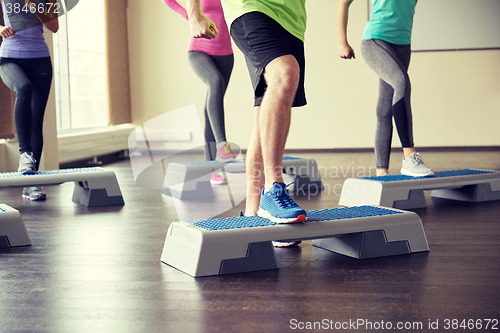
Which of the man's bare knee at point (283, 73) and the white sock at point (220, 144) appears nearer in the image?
the man's bare knee at point (283, 73)

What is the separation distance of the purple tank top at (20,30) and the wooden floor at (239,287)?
1107 millimetres

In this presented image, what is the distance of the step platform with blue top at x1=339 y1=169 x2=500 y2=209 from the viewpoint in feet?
7.68

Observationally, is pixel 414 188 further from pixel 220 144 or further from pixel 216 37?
pixel 216 37

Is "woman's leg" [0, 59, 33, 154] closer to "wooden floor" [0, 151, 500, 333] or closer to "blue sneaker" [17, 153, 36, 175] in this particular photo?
"blue sneaker" [17, 153, 36, 175]

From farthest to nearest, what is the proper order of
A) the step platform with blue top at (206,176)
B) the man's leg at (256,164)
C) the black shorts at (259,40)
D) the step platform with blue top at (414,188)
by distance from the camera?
the step platform with blue top at (206,176) → the step platform with blue top at (414,188) → the man's leg at (256,164) → the black shorts at (259,40)

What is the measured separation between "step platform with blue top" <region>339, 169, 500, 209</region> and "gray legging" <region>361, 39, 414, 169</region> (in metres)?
0.24

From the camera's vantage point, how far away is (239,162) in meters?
3.12

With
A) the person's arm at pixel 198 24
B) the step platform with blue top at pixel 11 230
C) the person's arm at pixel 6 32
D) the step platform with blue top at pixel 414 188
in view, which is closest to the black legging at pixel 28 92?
the person's arm at pixel 6 32

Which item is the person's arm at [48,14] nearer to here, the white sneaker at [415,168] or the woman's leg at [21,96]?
the woman's leg at [21,96]

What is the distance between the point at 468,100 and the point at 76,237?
16.6 ft

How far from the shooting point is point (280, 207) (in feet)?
4.78

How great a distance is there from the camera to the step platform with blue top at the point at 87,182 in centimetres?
248

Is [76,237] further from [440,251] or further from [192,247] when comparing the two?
[440,251]

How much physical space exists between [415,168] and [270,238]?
4.43 ft
